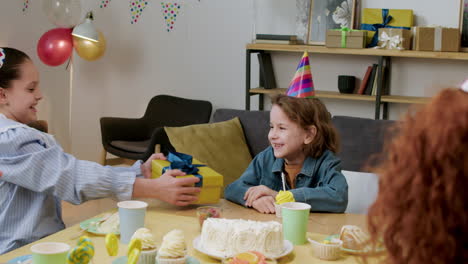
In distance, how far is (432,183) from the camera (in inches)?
23.4

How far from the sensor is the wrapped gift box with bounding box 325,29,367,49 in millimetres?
4512

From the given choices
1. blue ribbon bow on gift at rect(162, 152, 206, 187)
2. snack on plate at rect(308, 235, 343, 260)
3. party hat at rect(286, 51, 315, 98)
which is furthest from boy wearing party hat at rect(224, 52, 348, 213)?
snack on plate at rect(308, 235, 343, 260)

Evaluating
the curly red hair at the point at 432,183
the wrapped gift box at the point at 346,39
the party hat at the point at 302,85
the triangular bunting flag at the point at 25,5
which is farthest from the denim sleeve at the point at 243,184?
the triangular bunting flag at the point at 25,5

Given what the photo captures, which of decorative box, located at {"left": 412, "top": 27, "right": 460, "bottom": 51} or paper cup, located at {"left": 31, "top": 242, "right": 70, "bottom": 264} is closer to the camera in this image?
paper cup, located at {"left": 31, "top": 242, "right": 70, "bottom": 264}

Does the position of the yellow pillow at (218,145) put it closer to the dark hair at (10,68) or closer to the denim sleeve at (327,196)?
A: the denim sleeve at (327,196)

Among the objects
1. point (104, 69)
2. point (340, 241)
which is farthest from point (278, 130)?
point (104, 69)

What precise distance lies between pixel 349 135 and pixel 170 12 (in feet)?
7.62

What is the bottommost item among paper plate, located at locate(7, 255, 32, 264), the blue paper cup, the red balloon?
paper plate, located at locate(7, 255, 32, 264)

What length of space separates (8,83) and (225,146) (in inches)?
68.4

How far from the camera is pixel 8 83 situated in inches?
79.7

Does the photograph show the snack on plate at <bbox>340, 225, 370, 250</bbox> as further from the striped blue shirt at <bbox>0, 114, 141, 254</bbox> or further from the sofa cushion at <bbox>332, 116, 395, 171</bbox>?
the sofa cushion at <bbox>332, 116, 395, 171</bbox>

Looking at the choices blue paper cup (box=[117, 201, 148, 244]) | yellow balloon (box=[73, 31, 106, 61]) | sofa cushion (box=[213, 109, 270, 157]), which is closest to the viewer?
blue paper cup (box=[117, 201, 148, 244])

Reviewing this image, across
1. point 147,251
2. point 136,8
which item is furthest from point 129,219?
point 136,8

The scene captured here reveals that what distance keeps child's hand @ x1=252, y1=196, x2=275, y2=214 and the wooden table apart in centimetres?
2
